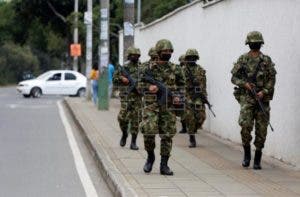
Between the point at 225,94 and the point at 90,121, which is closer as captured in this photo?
the point at 225,94

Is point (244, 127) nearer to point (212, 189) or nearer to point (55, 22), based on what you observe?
point (212, 189)

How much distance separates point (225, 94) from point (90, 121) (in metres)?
5.75

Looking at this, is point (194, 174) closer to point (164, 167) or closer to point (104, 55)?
point (164, 167)

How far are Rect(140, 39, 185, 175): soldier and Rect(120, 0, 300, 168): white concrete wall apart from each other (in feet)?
6.28

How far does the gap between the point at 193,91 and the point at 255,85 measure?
330 cm

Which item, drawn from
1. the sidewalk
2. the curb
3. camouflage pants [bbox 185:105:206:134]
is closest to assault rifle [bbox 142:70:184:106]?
the sidewalk

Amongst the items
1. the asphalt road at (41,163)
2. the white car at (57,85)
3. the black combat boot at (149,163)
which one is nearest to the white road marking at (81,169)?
the asphalt road at (41,163)

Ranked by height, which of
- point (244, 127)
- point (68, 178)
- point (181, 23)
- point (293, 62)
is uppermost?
point (181, 23)

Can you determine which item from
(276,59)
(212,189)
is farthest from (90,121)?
(212,189)

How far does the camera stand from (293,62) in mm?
11195

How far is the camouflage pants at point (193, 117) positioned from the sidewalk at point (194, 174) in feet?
1.27

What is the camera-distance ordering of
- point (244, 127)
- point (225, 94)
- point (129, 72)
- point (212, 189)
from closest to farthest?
1. point (212, 189)
2. point (244, 127)
3. point (129, 72)
4. point (225, 94)

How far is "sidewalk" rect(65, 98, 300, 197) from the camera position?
9070mm

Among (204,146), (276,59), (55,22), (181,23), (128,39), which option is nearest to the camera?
(276,59)
